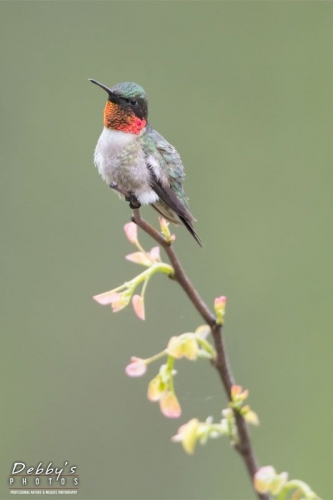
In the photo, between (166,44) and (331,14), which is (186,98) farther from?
(331,14)

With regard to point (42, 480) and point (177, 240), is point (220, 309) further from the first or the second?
point (177, 240)

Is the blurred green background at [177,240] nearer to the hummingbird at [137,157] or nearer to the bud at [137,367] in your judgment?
the hummingbird at [137,157]

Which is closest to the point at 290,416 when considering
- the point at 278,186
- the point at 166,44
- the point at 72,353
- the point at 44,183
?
the point at 72,353

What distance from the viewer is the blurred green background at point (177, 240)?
561cm

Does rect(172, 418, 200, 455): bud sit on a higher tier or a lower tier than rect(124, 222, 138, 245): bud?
lower

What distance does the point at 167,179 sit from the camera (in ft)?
7.88

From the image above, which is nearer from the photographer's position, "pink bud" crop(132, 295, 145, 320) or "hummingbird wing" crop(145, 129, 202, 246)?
"pink bud" crop(132, 295, 145, 320)

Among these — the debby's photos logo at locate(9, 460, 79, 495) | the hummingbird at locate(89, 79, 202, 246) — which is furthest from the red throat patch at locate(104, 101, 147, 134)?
the debby's photos logo at locate(9, 460, 79, 495)

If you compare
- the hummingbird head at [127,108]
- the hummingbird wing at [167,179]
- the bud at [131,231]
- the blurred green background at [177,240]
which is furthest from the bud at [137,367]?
the blurred green background at [177,240]

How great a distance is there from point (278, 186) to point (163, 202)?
487 cm

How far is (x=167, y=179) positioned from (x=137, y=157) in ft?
0.34

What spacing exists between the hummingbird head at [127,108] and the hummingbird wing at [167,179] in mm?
68

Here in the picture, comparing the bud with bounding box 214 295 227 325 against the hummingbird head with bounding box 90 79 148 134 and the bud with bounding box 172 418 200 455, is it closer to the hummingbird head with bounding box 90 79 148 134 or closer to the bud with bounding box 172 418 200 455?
the bud with bounding box 172 418 200 455

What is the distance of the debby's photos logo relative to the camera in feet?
5.48
